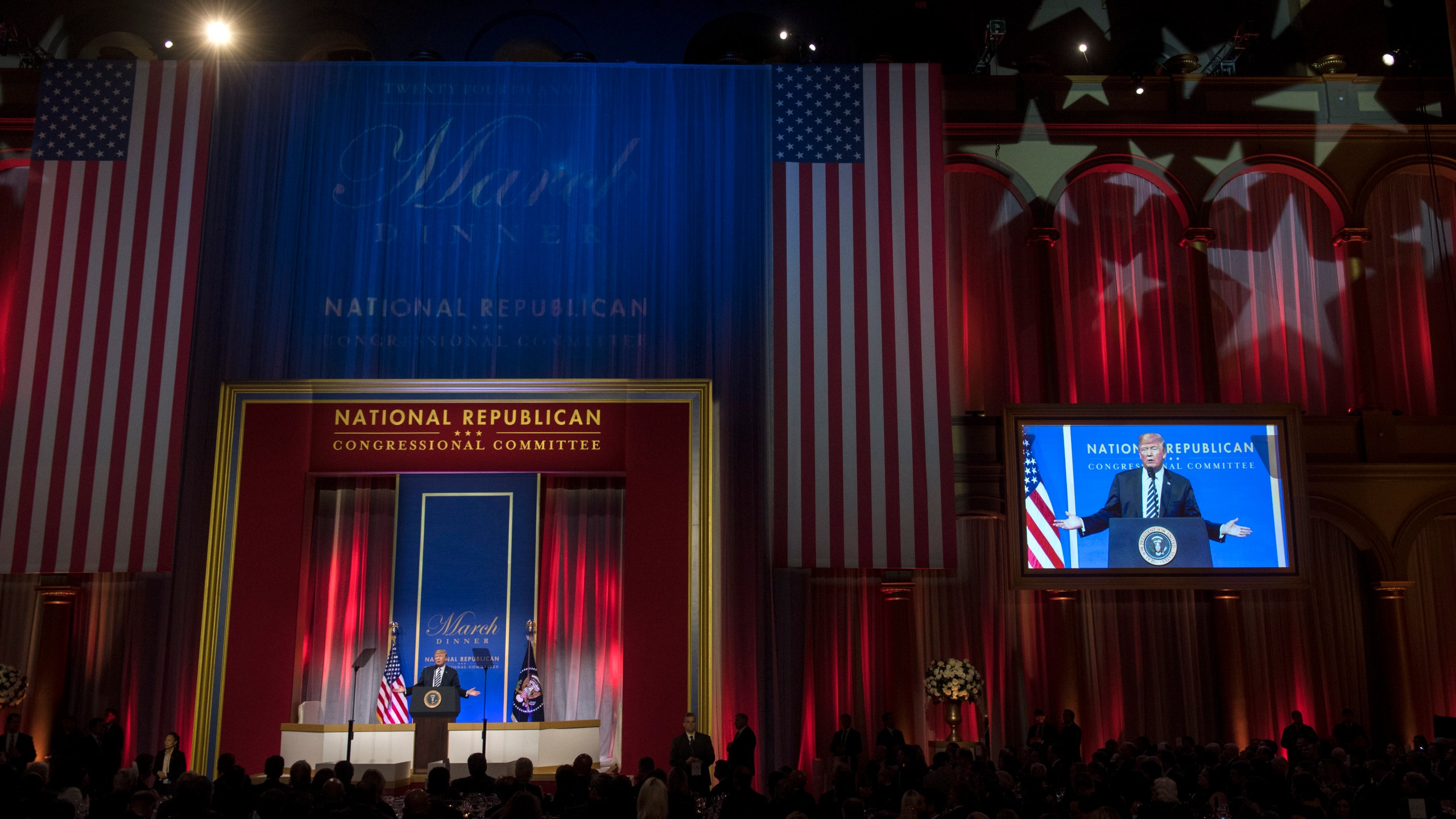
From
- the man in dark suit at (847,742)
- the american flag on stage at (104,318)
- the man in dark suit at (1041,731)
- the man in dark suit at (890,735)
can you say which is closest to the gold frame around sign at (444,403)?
the american flag on stage at (104,318)

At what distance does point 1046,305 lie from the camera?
51.8 ft

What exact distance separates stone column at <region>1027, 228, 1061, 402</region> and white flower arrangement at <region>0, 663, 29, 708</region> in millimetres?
12567

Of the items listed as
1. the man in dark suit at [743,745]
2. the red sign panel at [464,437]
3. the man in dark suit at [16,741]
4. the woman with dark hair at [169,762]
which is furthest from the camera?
the red sign panel at [464,437]

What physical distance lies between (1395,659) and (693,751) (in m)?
9.07

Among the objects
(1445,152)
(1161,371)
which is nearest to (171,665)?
(1161,371)

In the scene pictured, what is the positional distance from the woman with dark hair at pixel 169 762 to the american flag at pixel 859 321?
6.24 m

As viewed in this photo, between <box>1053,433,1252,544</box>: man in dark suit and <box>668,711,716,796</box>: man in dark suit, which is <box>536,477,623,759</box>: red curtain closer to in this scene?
<box>668,711,716,796</box>: man in dark suit

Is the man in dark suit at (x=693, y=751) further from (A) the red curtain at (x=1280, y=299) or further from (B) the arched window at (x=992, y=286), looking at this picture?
(A) the red curtain at (x=1280, y=299)

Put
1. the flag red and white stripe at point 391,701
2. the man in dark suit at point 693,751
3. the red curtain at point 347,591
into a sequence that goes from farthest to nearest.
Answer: the red curtain at point 347,591
the flag red and white stripe at point 391,701
the man in dark suit at point 693,751

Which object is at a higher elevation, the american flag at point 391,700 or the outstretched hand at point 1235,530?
the outstretched hand at point 1235,530

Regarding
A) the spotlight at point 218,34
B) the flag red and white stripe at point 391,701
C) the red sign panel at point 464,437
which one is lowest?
the flag red and white stripe at point 391,701

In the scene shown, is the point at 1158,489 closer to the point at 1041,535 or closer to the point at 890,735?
the point at 1041,535

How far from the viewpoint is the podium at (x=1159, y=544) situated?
541 inches

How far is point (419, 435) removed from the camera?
44.4 feet
